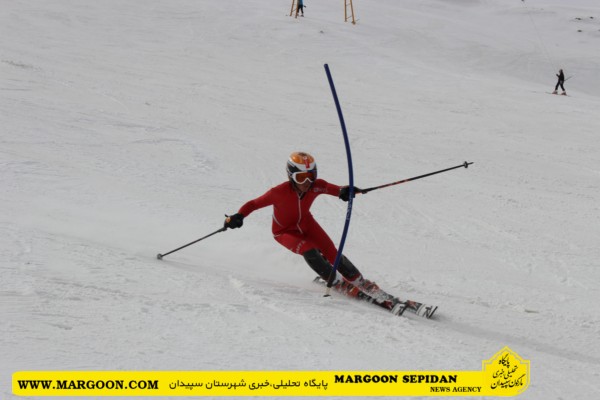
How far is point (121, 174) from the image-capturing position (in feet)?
33.6

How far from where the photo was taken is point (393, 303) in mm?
5980

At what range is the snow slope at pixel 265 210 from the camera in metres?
4.71

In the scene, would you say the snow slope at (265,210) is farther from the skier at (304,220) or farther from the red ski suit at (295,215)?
the red ski suit at (295,215)

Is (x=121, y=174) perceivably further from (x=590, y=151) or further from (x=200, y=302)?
(x=590, y=151)

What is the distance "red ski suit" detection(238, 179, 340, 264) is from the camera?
6.61m

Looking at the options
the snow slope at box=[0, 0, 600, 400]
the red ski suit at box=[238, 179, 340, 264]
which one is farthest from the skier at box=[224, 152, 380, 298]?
the snow slope at box=[0, 0, 600, 400]

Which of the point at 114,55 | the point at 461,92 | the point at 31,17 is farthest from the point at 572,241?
the point at 31,17

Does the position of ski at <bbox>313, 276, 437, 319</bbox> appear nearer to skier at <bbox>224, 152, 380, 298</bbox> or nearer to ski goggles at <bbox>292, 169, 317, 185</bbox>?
skier at <bbox>224, 152, 380, 298</bbox>

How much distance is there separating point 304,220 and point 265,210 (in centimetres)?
281

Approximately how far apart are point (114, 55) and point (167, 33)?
530cm

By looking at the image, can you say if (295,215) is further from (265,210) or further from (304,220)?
Result: (265,210)

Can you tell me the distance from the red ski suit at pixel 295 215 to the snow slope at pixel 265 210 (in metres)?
0.45

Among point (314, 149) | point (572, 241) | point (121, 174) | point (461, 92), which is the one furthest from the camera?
point (461, 92)

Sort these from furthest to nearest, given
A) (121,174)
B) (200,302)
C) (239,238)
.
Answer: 1. (121,174)
2. (239,238)
3. (200,302)
